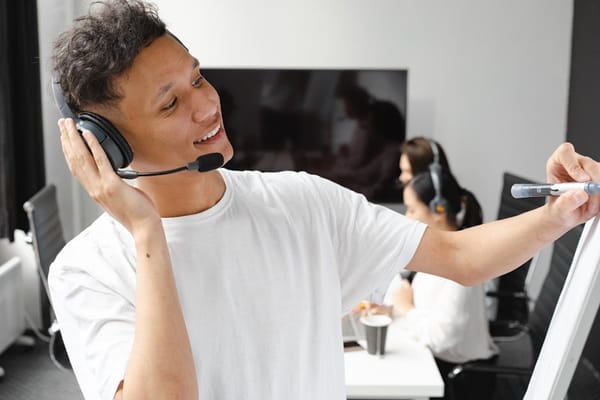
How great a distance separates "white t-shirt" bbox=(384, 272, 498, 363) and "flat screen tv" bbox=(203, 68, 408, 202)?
1.71m

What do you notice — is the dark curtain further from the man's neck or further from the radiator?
the man's neck

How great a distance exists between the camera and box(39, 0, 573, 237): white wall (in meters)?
4.04

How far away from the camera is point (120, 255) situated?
108 centimetres

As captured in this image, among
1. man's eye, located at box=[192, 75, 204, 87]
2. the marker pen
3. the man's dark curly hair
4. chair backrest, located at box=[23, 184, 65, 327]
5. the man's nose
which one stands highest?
the man's dark curly hair

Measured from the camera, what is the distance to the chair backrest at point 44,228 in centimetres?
257

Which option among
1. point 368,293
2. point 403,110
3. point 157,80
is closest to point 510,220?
point 368,293

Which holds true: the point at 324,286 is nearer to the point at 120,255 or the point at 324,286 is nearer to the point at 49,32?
the point at 120,255

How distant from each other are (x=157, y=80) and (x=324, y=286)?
0.43 m

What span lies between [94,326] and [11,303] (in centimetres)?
303

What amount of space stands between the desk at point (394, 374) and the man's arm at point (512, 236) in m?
0.77

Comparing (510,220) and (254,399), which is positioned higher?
(510,220)

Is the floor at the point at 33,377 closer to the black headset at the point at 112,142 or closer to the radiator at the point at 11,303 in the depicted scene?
the radiator at the point at 11,303

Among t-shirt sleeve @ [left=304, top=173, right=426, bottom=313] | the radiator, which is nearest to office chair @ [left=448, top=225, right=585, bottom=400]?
t-shirt sleeve @ [left=304, top=173, right=426, bottom=313]

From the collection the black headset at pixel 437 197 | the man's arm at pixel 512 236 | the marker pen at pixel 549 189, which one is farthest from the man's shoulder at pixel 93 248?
the black headset at pixel 437 197
